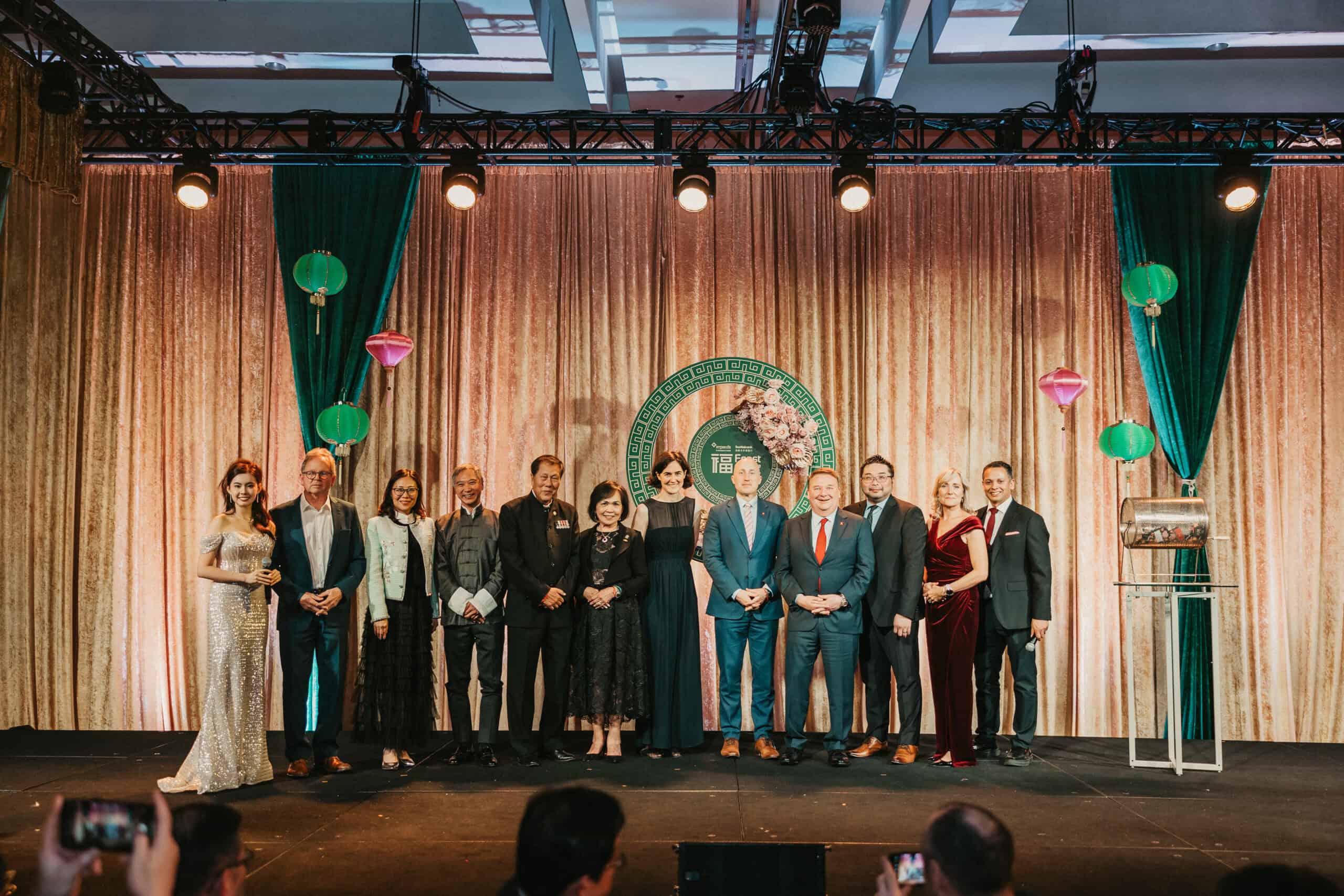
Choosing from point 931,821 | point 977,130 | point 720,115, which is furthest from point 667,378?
point 931,821

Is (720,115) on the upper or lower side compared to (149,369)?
upper

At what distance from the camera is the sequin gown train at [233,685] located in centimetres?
488

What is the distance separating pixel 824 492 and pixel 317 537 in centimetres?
267

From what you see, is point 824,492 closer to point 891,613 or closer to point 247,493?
point 891,613

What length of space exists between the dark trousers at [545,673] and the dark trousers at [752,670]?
0.88 metres

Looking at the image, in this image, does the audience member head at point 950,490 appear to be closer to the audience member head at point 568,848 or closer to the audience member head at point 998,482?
the audience member head at point 998,482

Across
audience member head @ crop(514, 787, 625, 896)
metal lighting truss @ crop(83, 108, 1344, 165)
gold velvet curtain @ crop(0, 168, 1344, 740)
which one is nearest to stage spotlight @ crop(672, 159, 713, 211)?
metal lighting truss @ crop(83, 108, 1344, 165)

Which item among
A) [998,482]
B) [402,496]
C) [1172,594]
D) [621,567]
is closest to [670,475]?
[621,567]

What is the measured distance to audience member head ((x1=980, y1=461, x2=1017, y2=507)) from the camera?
5.86m

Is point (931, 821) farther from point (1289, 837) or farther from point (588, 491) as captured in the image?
point (588, 491)

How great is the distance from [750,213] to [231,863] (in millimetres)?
6243

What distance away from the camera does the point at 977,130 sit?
20.6 ft


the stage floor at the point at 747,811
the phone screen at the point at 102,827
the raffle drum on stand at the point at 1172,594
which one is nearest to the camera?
the phone screen at the point at 102,827

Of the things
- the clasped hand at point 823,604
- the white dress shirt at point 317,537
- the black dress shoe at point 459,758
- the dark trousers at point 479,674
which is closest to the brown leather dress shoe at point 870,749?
the clasped hand at point 823,604
